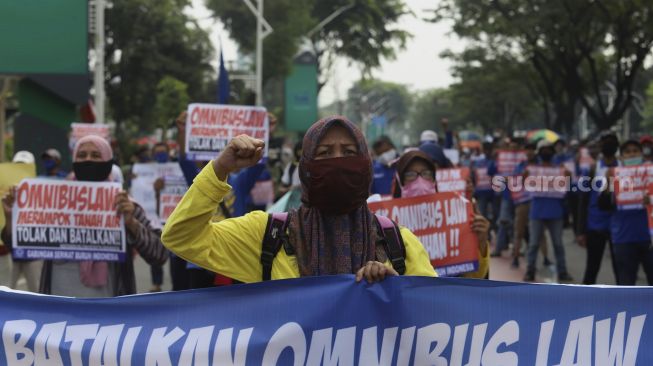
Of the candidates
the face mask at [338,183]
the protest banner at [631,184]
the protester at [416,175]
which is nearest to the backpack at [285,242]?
the face mask at [338,183]

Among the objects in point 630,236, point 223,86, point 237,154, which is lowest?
point 630,236

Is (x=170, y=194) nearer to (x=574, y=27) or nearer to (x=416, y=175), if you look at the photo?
(x=416, y=175)

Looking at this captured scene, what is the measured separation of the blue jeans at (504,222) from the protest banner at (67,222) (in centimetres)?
916

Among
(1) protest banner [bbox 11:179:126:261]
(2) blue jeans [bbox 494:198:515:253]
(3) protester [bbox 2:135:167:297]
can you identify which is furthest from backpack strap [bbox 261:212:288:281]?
(2) blue jeans [bbox 494:198:515:253]

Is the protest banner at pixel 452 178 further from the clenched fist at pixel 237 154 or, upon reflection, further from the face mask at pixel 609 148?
the clenched fist at pixel 237 154

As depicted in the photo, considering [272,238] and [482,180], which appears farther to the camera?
[482,180]

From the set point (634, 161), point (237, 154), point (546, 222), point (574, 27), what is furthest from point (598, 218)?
point (574, 27)

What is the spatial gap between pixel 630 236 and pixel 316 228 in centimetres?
625

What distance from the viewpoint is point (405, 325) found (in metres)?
3.42

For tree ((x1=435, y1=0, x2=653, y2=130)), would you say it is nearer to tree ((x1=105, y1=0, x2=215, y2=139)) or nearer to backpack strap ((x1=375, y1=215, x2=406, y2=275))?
tree ((x1=105, y1=0, x2=215, y2=139))

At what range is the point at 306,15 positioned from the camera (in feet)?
144

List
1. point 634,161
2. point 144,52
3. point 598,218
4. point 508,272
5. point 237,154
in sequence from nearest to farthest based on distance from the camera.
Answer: point 237,154, point 634,161, point 598,218, point 508,272, point 144,52

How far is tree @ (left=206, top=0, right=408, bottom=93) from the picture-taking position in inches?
1721

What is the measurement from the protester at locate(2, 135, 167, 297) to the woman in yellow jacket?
213 centimetres
